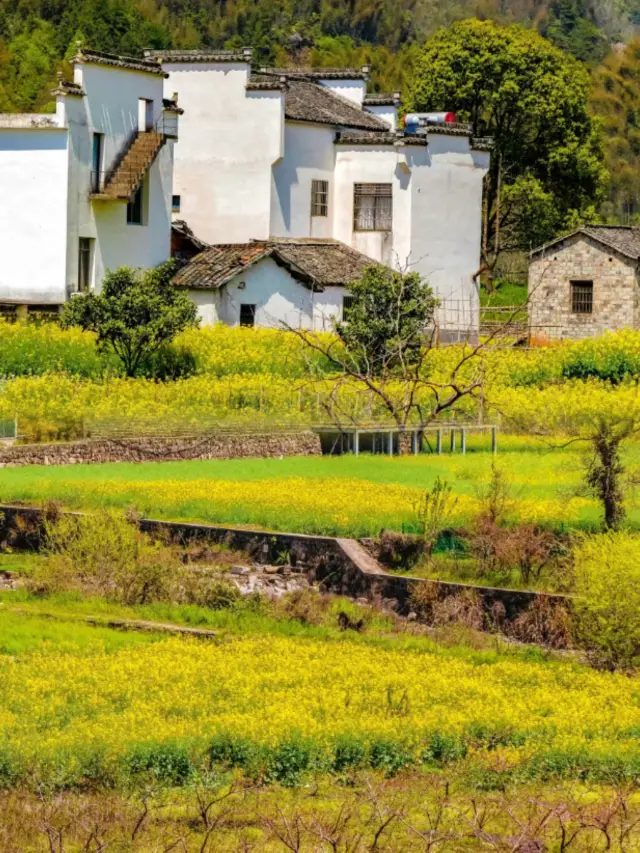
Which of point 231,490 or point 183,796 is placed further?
point 231,490

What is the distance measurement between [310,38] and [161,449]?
2295 inches

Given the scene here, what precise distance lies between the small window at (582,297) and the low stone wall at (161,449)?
65.6 feet

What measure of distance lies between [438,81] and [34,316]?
24.3 metres

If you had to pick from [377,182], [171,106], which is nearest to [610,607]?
[171,106]

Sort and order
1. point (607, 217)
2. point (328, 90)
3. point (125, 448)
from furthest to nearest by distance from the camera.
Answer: point (607, 217) < point (328, 90) < point (125, 448)

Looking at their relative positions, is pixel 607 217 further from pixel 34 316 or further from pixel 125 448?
pixel 125 448

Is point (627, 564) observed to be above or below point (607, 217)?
below

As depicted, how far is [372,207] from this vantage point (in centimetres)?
5450

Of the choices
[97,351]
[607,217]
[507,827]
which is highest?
A: [607,217]

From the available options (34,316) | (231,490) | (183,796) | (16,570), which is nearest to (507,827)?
(183,796)

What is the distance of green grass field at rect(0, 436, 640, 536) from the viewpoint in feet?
92.1

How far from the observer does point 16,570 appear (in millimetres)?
Answer: 25922

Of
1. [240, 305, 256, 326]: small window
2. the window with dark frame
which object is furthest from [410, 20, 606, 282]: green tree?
[240, 305, 256, 326]: small window

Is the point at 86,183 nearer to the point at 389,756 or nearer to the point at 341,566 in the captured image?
the point at 341,566
